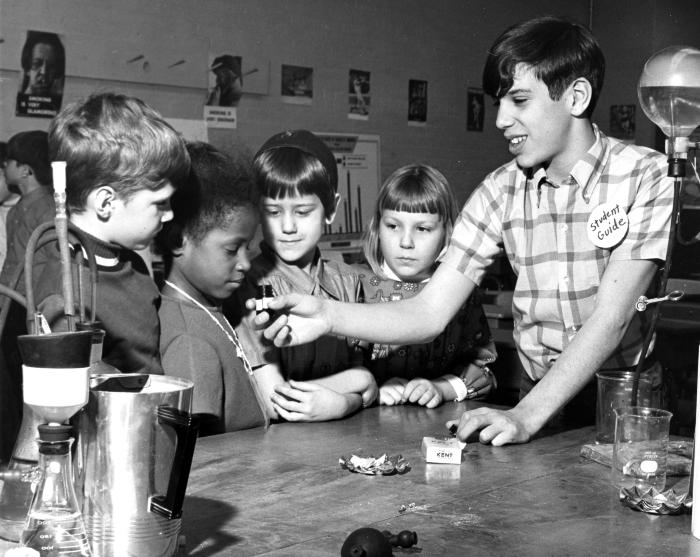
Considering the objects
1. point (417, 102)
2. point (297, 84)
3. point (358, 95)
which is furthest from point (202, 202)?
point (417, 102)

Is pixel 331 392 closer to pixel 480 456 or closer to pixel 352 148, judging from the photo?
pixel 480 456

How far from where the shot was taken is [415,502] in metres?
1.47

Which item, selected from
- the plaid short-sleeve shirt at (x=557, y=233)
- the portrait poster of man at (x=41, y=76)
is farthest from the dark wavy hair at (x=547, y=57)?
the portrait poster of man at (x=41, y=76)

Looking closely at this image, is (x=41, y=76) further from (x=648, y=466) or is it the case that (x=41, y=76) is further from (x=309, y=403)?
(x=648, y=466)

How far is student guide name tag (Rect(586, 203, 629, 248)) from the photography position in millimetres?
2123

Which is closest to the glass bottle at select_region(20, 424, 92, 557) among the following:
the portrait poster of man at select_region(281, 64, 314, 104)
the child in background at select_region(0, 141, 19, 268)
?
the child in background at select_region(0, 141, 19, 268)

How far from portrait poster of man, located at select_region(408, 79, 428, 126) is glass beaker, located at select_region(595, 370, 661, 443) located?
3.72 m

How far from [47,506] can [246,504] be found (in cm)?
46

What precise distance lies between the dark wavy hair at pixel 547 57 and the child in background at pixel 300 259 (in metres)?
0.52

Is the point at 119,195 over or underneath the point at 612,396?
over

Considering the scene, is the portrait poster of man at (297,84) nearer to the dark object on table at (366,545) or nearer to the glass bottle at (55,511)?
the dark object on table at (366,545)

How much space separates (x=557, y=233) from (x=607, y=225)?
0.54 feet

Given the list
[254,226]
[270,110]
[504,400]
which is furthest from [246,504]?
[270,110]

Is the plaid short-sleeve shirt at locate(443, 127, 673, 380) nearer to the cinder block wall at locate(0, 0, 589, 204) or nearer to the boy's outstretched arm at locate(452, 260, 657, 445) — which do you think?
the boy's outstretched arm at locate(452, 260, 657, 445)
